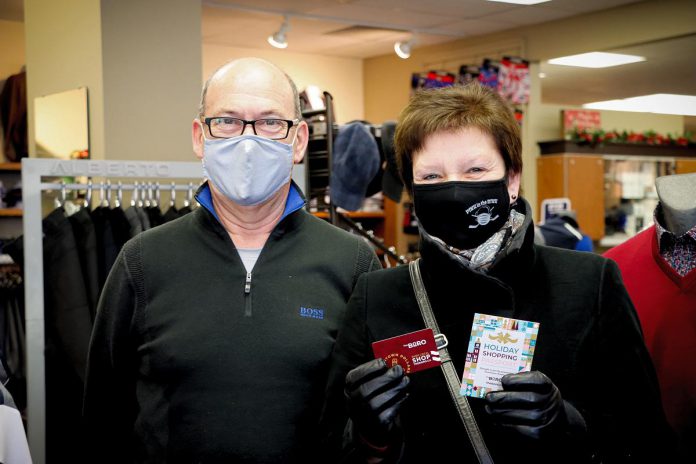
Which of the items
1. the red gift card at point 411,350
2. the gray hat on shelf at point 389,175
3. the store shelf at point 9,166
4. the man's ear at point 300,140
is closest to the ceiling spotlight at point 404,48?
the store shelf at point 9,166

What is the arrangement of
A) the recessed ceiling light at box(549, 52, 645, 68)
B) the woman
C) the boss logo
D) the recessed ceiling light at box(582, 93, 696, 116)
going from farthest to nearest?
1. the recessed ceiling light at box(582, 93, 696, 116)
2. the recessed ceiling light at box(549, 52, 645, 68)
3. the boss logo
4. the woman

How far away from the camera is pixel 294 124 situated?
2.02 m

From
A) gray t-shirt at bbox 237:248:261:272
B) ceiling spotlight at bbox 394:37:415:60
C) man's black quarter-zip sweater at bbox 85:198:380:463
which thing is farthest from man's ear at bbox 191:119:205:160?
ceiling spotlight at bbox 394:37:415:60

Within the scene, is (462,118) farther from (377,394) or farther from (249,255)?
(249,255)

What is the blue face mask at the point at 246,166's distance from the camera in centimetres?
191

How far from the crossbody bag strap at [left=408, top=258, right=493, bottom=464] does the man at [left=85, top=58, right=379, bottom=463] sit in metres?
0.40

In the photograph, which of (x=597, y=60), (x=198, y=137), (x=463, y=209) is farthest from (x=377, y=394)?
(x=597, y=60)

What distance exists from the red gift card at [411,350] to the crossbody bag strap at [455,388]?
0.04 meters

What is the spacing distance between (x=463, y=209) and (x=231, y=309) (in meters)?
0.68

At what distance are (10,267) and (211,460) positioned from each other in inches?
171

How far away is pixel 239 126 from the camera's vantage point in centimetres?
197

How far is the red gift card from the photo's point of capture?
1443 millimetres

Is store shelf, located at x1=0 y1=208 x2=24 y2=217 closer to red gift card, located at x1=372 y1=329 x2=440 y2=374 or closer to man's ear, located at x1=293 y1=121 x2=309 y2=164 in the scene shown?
man's ear, located at x1=293 y1=121 x2=309 y2=164

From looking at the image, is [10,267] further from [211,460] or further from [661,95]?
[661,95]
